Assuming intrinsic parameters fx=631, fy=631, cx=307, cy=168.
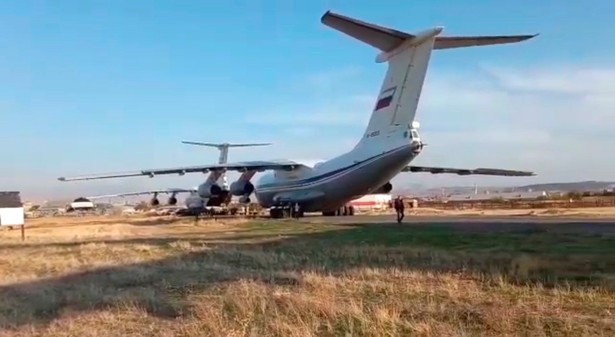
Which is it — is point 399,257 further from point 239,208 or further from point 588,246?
point 239,208

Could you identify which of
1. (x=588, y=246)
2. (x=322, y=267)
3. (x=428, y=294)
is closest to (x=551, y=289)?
(x=428, y=294)

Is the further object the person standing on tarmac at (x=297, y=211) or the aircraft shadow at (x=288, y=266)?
the person standing on tarmac at (x=297, y=211)

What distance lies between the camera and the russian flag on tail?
3400 centimetres

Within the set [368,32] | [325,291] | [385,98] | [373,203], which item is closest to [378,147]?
[385,98]

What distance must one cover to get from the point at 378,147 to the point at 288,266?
21584 mm

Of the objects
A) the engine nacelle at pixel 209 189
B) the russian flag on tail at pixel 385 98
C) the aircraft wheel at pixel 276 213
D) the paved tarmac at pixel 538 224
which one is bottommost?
the paved tarmac at pixel 538 224

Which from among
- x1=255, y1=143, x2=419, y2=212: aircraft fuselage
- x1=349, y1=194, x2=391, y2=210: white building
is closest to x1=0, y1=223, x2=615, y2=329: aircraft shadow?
x1=255, y1=143, x2=419, y2=212: aircraft fuselage

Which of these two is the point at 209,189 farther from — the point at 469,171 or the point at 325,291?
the point at 325,291

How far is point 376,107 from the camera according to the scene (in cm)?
3609

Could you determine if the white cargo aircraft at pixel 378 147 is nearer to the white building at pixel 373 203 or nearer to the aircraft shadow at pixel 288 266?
the aircraft shadow at pixel 288 266

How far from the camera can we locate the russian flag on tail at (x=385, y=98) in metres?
34.0

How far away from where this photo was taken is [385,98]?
114ft

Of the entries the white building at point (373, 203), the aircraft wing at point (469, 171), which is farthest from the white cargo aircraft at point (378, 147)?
the white building at point (373, 203)

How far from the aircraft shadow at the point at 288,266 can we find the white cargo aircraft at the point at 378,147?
12.4 metres
